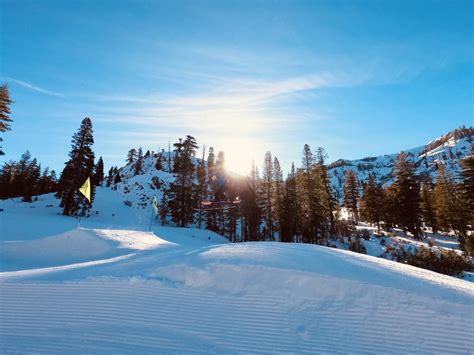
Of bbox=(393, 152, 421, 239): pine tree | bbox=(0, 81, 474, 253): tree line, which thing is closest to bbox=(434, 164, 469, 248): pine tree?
bbox=(0, 81, 474, 253): tree line

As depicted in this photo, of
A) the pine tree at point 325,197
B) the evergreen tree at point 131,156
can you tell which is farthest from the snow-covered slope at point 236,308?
the evergreen tree at point 131,156

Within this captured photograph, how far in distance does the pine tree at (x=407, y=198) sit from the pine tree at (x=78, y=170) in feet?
149

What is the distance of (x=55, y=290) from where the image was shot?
804 cm

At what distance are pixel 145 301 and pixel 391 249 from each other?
25393 millimetres

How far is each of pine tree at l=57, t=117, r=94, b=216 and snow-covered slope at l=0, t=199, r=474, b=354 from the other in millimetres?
26944

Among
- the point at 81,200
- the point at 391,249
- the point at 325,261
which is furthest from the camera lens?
the point at 81,200

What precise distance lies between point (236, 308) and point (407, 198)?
38.7m

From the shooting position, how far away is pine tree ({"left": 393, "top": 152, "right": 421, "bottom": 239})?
117 feet

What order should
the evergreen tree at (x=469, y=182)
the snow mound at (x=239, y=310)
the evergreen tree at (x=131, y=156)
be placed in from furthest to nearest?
the evergreen tree at (x=131, y=156) → the evergreen tree at (x=469, y=182) → the snow mound at (x=239, y=310)

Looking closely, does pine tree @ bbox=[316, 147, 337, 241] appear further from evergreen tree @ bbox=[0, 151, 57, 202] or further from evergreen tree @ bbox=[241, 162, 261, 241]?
evergreen tree @ bbox=[0, 151, 57, 202]

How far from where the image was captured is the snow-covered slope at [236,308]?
5.66 m

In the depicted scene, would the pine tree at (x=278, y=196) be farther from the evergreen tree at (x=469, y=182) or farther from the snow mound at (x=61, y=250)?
the snow mound at (x=61, y=250)

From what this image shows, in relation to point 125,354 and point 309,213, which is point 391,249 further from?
point 125,354

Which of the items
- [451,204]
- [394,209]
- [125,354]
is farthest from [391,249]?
[125,354]
